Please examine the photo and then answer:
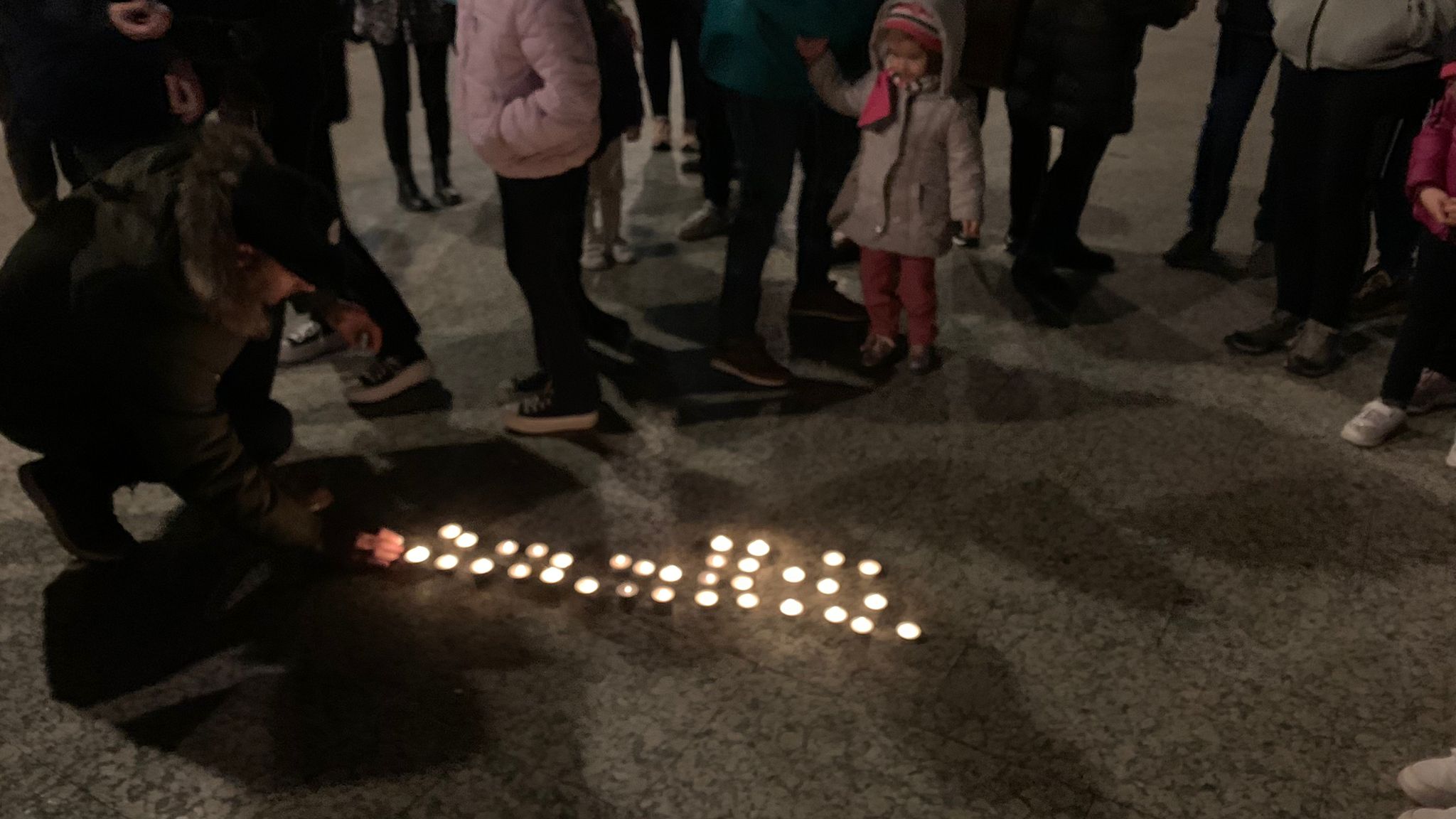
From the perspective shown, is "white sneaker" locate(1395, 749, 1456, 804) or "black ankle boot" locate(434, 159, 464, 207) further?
"black ankle boot" locate(434, 159, 464, 207)

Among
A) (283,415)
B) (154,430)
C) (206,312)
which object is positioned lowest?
(283,415)

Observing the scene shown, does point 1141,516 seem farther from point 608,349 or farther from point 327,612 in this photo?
point 327,612

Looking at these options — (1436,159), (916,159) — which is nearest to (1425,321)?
(1436,159)

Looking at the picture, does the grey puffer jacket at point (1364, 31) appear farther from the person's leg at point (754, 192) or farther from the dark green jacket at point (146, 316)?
the dark green jacket at point (146, 316)

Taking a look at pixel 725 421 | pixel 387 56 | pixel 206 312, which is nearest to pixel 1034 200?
pixel 725 421

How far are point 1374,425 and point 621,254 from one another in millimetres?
2672

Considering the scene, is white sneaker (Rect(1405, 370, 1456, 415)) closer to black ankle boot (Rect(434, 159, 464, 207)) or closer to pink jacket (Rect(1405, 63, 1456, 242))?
pink jacket (Rect(1405, 63, 1456, 242))

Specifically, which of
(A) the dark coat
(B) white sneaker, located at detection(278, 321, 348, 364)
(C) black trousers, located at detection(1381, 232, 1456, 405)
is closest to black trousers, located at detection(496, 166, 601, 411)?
(B) white sneaker, located at detection(278, 321, 348, 364)

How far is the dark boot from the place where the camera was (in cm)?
497

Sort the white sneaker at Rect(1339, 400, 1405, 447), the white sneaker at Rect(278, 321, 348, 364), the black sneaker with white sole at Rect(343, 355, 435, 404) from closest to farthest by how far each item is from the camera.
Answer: the white sneaker at Rect(1339, 400, 1405, 447) → the black sneaker with white sole at Rect(343, 355, 435, 404) → the white sneaker at Rect(278, 321, 348, 364)

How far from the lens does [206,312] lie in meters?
2.19

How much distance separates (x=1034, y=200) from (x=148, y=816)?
11.2 ft

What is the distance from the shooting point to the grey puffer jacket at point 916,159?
3.05m

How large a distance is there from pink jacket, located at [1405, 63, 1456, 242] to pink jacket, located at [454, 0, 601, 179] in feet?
6.77
